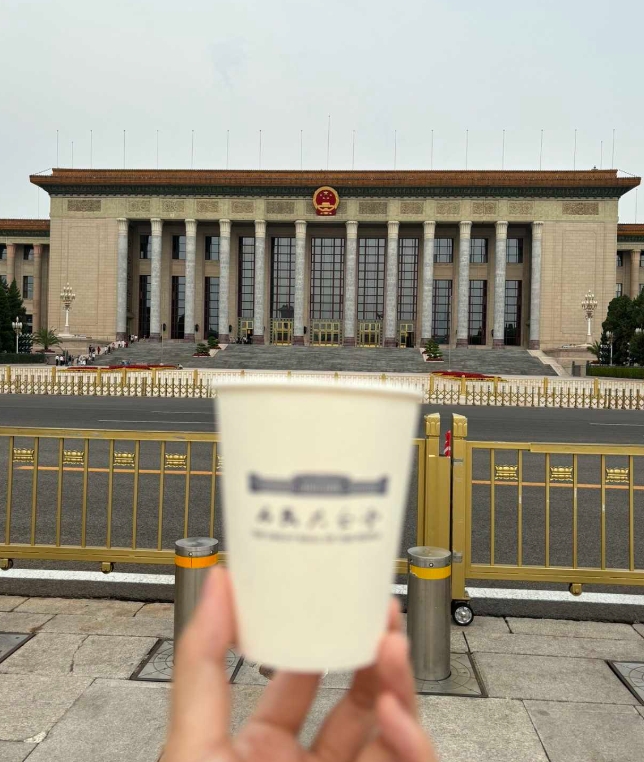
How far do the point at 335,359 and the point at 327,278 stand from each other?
16.1m

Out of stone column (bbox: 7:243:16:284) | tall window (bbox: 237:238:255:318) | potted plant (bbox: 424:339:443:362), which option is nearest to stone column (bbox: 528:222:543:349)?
potted plant (bbox: 424:339:443:362)

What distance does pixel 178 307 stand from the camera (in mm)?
66688

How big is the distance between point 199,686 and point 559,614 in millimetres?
4882

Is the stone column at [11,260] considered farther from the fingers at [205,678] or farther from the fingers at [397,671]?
the fingers at [397,671]

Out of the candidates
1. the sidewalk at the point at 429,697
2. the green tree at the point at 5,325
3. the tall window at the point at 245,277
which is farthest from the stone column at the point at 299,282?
the sidewalk at the point at 429,697

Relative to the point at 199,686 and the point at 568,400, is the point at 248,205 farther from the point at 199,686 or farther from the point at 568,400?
the point at 199,686

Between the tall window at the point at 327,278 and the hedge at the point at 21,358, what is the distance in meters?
25.9

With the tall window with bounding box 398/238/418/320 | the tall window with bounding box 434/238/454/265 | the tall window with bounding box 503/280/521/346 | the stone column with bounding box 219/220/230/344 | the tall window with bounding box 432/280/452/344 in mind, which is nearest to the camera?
the stone column with bounding box 219/220/230/344

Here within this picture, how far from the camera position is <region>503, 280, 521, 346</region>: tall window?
64.7 metres

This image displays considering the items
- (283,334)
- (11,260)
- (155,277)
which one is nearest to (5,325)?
(155,277)

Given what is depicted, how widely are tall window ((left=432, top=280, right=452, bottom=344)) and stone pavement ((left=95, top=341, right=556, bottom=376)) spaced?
7.58 meters

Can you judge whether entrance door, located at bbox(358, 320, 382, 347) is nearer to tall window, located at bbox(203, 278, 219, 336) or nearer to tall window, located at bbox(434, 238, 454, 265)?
tall window, located at bbox(434, 238, 454, 265)

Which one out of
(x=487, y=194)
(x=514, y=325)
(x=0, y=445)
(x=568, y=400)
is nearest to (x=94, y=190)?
(x=487, y=194)

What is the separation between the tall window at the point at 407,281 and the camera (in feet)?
218
